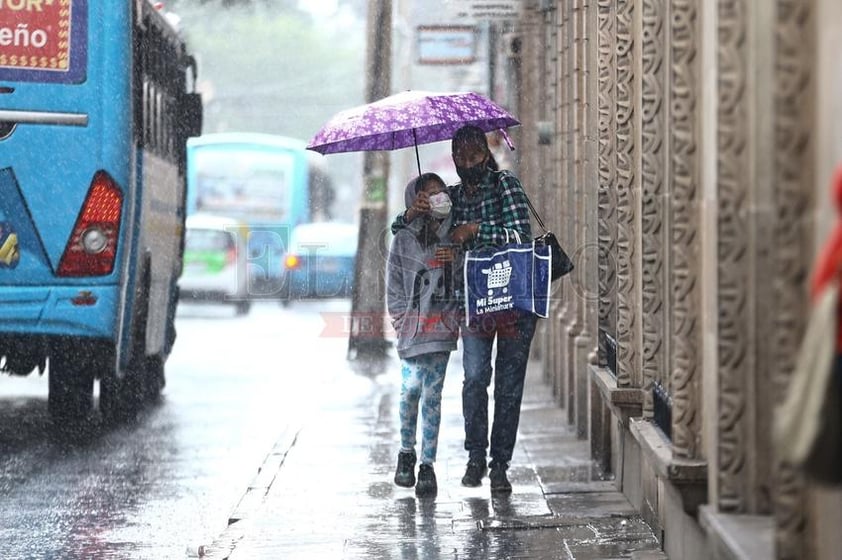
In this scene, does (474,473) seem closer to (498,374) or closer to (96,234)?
(498,374)

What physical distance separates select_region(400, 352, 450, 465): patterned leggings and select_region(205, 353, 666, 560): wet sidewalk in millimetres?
301

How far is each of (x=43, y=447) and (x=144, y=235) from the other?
1.93 m

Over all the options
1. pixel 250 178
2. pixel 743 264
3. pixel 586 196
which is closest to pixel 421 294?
pixel 586 196

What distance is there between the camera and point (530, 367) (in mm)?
19984

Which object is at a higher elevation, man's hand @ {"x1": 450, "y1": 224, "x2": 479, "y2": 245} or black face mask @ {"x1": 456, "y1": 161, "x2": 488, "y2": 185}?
black face mask @ {"x1": 456, "y1": 161, "x2": 488, "y2": 185}

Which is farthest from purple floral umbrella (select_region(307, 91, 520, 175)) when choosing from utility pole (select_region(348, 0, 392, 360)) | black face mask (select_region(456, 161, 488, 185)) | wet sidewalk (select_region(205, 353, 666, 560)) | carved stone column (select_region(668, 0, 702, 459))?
utility pole (select_region(348, 0, 392, 360))

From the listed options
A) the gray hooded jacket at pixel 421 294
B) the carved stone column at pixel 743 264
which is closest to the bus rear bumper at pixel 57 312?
the gray hooded jacket at pixel 421 294

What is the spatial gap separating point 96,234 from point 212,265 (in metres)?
23.9

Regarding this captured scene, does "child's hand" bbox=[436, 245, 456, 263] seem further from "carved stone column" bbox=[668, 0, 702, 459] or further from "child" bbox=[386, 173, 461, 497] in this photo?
"carved stone column" bbox=[668, 0, 702, 459]

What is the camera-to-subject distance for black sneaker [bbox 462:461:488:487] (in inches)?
411

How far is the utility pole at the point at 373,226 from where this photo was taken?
21.0m

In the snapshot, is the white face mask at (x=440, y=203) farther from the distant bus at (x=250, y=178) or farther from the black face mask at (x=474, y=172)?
the distant bus at (x=250, y=178)

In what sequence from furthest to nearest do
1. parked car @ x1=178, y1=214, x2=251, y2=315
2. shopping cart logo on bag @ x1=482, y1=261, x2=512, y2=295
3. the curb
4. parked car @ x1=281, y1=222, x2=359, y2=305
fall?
parked car @ x1=178, y1=214, x2=251, y2=315 < parked car @ x1=281, y1=222, x2=359, y2=305 < shopping cart logo on bag @ x1=482, y1=261, x2=512, y2=295 < the curb

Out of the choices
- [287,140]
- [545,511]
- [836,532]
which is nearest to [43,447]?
[545,511]
